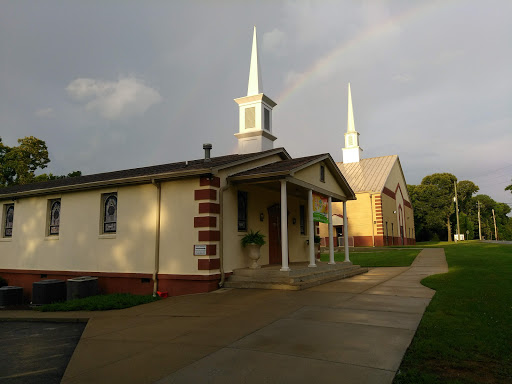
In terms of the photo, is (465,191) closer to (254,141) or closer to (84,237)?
(254,141)

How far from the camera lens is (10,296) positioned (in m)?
12.9

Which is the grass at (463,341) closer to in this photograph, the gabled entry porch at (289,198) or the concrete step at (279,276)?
the concrete step at (279,276)

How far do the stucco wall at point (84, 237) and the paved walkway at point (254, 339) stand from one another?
3320 mm

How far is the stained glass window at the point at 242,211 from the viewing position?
13155 millimetres

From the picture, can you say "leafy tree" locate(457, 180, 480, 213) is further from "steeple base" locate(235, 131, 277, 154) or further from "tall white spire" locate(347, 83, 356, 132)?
"steeple base" locate(235, 131, 277, 154)

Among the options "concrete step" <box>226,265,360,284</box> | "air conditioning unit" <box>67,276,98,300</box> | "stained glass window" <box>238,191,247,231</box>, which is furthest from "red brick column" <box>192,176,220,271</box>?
"air conditioning unit" <box>67,276,98,300</box>

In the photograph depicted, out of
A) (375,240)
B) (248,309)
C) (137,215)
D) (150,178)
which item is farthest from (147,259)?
(375,240)

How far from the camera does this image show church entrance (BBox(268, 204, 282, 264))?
15125 mm

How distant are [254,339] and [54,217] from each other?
13.0 metres

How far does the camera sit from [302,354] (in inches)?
197

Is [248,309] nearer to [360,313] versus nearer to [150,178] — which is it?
[360,313]

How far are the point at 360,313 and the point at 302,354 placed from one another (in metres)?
2.91

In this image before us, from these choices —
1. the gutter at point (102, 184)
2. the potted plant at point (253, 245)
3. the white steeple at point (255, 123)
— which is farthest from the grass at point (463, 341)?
the white steeple at point (255, 123)

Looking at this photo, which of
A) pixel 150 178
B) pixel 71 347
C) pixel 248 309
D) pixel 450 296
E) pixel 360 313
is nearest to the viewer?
pixel 71 347
